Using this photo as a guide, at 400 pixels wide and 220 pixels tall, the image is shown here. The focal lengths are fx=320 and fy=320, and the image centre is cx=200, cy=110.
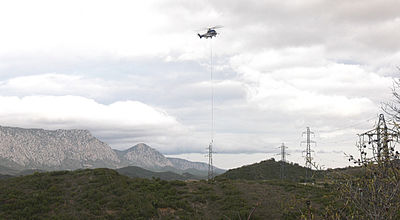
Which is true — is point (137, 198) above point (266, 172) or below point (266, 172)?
above

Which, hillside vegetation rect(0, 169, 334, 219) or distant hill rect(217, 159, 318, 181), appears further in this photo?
distant hill rect(217, 159, 318, 181)

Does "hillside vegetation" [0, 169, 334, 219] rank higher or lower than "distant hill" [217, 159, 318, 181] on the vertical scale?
higher

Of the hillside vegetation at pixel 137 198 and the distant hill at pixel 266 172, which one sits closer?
the hillside vegetation at pixel 137 198

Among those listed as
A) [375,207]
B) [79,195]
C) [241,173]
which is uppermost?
[375,207]

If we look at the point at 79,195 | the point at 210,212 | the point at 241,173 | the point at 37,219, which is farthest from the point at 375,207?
the point at 241,173

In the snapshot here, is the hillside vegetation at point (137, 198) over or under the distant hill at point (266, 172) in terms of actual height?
over

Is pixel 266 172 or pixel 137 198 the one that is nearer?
pixel 137 198

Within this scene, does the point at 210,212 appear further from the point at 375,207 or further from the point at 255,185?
the point at 375,207

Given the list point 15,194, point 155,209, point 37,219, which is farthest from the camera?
point 15,194
